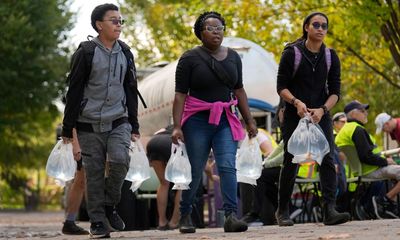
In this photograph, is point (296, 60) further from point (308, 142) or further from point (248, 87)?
point (248, 87)

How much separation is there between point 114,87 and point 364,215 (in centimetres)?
638

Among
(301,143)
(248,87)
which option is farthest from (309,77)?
(248,87)

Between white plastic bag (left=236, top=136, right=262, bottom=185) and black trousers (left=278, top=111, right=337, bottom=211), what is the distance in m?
0.35

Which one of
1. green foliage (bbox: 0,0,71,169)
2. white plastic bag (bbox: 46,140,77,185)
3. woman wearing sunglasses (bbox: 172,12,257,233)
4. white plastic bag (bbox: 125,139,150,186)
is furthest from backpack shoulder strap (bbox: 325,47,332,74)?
green foliage (bbox: 0,0,71,169)

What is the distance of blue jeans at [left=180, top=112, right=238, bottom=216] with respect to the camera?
11.3 m

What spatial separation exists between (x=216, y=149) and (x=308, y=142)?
0.87m

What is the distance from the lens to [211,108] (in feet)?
37.0

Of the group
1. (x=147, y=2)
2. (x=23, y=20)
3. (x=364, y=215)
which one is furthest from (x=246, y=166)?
(x=147, y=2)

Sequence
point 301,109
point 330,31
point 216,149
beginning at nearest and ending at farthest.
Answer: point 301,109 < point 216,149 < point 330,31

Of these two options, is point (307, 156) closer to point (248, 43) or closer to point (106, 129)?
point (106, 129)

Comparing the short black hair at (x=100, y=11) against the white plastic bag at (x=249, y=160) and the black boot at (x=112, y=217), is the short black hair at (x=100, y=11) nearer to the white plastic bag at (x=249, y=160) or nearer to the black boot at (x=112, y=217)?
the black boot at (x=112, y=217)

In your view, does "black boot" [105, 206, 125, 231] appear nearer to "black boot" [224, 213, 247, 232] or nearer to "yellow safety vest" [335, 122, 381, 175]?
"black boot" [224, 213, 247, 232]

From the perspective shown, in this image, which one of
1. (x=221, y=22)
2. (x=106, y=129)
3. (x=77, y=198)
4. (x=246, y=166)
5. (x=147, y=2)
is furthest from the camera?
(x=147, y=2)

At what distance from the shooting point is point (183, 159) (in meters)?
11.6
